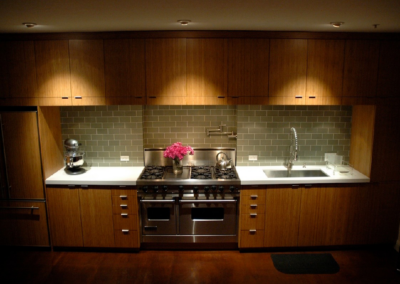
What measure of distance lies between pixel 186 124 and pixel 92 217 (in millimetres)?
1660

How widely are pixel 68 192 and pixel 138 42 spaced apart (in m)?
1.96

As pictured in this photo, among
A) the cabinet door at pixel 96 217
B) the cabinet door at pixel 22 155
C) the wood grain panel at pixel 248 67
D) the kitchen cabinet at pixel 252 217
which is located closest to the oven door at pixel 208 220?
the kitchen cabinet at pixel 252 217

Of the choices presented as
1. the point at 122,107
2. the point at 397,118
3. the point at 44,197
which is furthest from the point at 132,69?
the point at 397,118

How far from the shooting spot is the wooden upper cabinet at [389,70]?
11.3 ft

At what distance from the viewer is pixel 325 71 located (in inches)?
138

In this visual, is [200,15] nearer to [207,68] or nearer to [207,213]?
[207,68]

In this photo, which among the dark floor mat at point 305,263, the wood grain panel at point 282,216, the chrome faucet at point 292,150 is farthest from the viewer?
the chrome faucet at point 292,150

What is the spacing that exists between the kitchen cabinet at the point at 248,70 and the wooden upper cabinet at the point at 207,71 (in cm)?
8

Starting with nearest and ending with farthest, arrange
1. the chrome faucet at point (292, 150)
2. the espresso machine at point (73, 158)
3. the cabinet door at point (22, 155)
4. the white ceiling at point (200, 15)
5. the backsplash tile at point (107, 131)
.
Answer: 1. the white ceiling at point (200, 15)
2. the cabinet door at point (22, 155)
3. the espresso machine at point (73, 158)
4. the chrome faucet at point (292, 150)
5. the backsplash tile at point (107, 131)

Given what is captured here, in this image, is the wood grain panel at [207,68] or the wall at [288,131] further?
the wall at [288,131]

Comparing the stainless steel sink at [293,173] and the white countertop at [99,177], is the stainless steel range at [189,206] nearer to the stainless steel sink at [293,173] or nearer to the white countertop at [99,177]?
the white countertop at [99,177]

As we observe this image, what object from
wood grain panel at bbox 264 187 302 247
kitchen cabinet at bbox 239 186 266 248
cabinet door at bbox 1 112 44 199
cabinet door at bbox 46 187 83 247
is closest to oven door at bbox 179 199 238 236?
kitchen cabinet at bbox 239 186 266 248

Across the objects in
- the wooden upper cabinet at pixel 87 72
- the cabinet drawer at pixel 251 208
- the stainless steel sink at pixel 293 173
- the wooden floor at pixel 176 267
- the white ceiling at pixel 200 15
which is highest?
the white ceiling at pixel 200 15

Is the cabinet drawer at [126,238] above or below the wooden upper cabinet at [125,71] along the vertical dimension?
below
